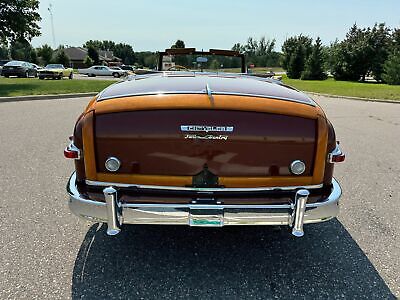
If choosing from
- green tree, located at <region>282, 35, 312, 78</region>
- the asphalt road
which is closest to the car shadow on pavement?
the asphalt road

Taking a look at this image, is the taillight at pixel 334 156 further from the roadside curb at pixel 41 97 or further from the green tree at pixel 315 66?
the green tree at pixel 315 66

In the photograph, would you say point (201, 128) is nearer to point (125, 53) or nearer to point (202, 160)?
point (202, 160)

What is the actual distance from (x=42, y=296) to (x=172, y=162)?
3.94 feet

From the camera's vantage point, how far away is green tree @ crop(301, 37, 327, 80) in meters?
38.5

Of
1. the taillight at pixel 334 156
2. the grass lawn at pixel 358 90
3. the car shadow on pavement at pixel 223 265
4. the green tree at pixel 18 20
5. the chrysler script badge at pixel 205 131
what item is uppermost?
the green tree at pixel 18 20

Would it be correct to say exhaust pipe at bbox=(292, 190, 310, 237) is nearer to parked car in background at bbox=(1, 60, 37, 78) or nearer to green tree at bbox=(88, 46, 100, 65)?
Answer: parked car in background at bbox=(1, 60, 37, 78)

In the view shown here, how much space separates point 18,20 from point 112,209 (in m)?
20.3

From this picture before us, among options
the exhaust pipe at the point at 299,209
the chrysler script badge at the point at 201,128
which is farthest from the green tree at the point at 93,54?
the exhaust pipe at the point at 299,209

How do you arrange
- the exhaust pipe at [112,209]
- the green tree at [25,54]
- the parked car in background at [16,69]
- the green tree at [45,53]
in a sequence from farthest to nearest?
1. the green tree at [45,53]
2. the green tree at [25,54]
3. the parked car in background at [16,69]
4. the exhaust pipe at [112,209]

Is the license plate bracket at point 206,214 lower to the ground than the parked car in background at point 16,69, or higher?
higher

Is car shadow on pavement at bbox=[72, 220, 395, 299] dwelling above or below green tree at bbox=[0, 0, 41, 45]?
below

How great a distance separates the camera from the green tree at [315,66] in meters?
38.5

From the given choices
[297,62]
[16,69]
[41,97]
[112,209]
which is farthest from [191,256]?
[297,62]

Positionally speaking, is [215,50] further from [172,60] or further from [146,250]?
[146,250]
